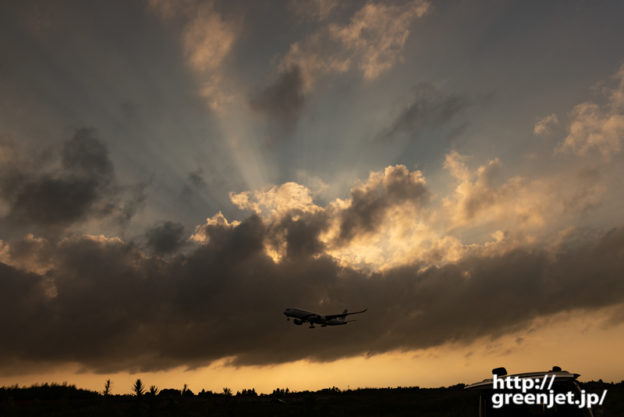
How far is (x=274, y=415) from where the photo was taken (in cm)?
3412

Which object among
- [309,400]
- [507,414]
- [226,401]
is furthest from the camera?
[309,400]

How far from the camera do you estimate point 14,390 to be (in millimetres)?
43688

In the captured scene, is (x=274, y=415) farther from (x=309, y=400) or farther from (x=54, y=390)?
(x=54, y=390)

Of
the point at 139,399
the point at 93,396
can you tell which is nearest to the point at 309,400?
the point at 139,399

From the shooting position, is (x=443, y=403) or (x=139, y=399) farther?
(x=443, y=403)

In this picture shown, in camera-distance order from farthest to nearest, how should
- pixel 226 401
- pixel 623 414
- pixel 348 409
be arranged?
pixel 348 409 → pixel 623 414 → pixel 226 401

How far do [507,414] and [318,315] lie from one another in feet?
301

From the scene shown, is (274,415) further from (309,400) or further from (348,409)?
(309,400)

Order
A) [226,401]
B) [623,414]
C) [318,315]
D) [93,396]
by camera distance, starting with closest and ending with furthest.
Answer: [226,401]
[623,414]
[93,396]
[318,315]

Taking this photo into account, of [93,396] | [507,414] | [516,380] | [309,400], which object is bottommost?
[93,396]

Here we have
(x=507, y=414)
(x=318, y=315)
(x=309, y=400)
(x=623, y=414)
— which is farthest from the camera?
(x=318, y=315)

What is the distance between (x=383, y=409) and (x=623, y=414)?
18912 millimetres

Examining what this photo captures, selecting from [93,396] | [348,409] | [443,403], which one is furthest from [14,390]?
[443,403]

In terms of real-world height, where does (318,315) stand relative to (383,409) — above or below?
above
